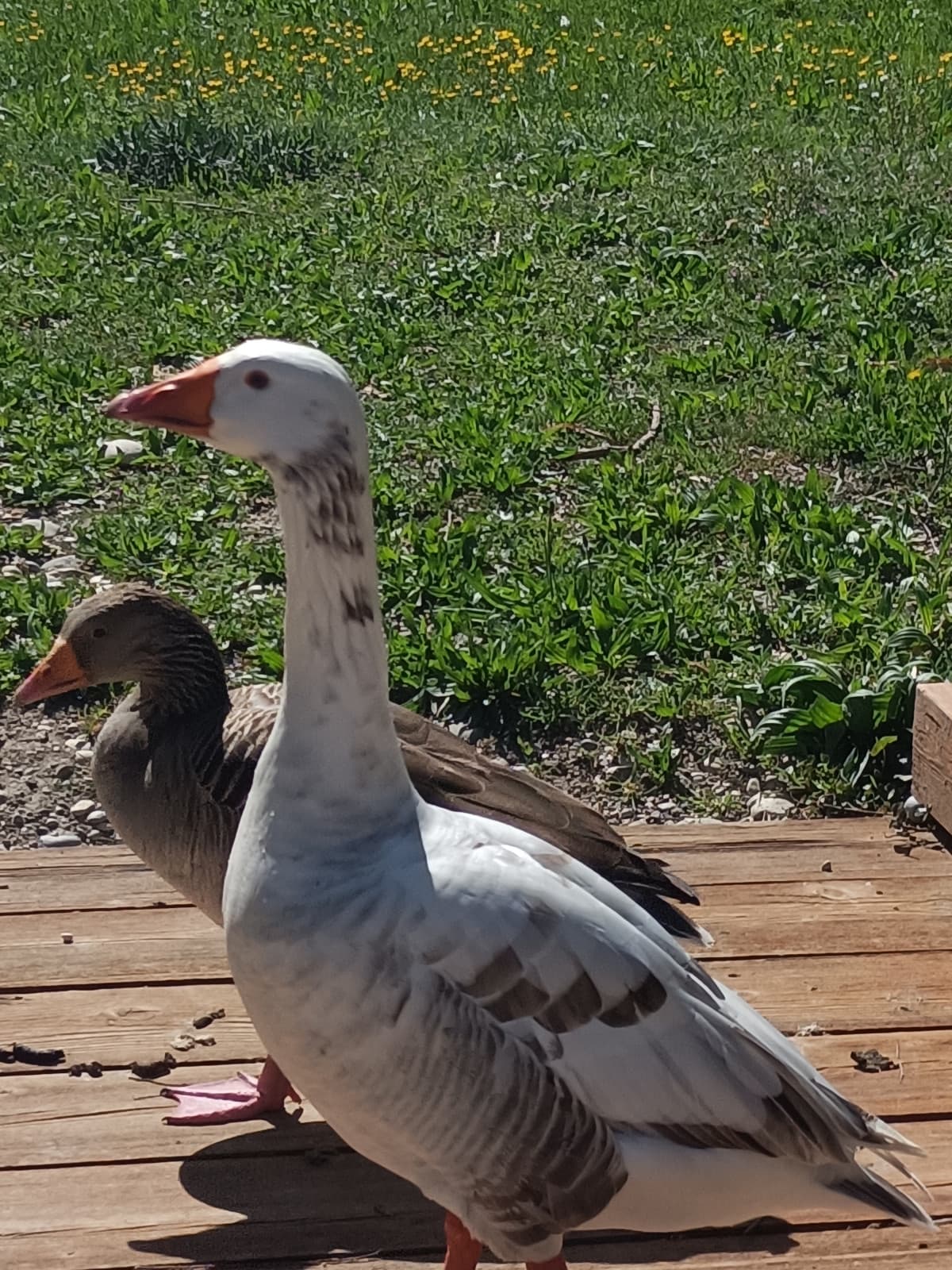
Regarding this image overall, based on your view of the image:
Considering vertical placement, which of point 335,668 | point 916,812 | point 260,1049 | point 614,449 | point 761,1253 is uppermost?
point 335,668

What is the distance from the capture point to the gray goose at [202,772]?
3174mm

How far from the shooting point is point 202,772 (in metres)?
3.45

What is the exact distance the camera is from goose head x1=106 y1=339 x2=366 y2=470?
2.29 metres

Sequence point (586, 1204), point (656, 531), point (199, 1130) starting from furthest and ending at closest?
point (656, 531) < point (199, 1130) < point (586, 1204)

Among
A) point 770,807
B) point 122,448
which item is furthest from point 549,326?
point 770,807

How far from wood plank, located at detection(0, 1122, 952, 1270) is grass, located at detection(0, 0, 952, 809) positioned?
1.75 metres

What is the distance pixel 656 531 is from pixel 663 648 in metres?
0.87

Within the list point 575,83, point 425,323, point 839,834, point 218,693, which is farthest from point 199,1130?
point 575,83

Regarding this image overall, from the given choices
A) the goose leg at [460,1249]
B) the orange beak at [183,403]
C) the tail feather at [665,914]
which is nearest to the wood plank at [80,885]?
the tail feather at [665,914]

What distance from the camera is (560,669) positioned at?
16.5 ft

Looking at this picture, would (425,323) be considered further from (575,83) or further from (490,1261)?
(490,1261)

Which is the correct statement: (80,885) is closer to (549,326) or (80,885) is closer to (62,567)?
(62,567)

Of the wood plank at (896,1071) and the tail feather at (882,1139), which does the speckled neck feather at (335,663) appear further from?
the wood plank at (896,1071)

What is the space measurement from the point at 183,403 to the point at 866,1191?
1.62 m
